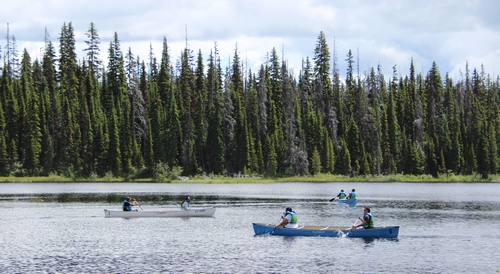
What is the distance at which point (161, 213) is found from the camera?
62469 mm

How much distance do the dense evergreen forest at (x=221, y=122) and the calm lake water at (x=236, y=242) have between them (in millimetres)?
67511

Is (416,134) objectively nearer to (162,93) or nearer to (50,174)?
(162,93)

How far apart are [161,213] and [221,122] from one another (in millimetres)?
86860

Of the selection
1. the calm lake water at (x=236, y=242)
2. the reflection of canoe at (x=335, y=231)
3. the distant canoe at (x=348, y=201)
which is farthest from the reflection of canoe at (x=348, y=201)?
the reflection of canoe at (x=335, y=231)

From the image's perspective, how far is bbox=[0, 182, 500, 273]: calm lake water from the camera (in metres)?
36.5

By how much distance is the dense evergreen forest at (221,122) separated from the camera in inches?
5556

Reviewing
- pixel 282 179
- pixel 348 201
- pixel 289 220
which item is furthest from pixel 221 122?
pixel 289 220

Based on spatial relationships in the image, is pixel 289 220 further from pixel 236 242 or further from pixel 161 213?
pixel 161 213

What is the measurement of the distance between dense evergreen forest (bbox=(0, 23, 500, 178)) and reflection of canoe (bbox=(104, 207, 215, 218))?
2881 inches

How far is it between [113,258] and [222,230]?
1502 cm

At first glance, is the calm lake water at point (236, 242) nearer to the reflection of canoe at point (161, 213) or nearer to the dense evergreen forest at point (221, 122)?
the reflection of canoe at point (161, 213)

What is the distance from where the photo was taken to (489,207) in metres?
73.8

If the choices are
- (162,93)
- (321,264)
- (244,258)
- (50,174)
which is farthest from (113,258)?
(162,93)

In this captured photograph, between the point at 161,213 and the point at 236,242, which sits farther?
the point at 161,213
